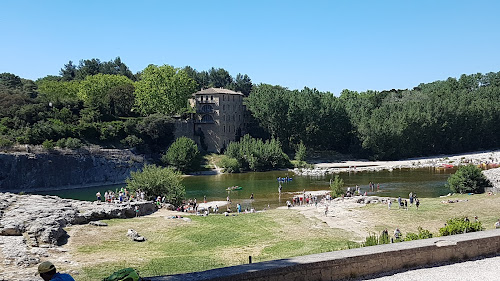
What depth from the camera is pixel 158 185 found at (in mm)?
41781

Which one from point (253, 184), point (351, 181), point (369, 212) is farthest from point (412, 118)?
point (369, 212)

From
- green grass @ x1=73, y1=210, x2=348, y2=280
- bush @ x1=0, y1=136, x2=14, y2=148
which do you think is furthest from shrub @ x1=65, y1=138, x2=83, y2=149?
green grass @ x1=73, y1=210, x2=348, y2=280

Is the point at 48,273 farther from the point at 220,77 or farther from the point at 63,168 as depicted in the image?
the point at 220,77

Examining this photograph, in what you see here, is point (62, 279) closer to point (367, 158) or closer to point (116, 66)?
point (367, 158)

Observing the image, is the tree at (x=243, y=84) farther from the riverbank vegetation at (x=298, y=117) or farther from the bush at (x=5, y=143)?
the bush at (x=5, y=143)

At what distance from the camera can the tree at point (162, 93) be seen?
308ft

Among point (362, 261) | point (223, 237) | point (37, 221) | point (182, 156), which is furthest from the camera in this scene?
point (182, 156)

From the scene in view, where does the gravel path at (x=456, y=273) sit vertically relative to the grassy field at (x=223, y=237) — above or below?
above

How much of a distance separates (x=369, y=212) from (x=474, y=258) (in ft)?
72.2

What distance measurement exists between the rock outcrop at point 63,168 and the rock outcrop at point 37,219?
3613 centimetres

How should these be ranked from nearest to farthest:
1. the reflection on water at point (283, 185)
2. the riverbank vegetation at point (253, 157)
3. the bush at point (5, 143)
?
the reflection on water at point (283, 185)
the bush at point (5, 143)
the riverbank vegetation at point (253, 157)

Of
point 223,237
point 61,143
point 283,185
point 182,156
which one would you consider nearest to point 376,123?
point 283,185

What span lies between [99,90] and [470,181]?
80.6 metres

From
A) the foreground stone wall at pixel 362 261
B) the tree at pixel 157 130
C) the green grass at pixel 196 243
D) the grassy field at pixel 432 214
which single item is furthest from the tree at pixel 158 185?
the tree at pixel 157 130
